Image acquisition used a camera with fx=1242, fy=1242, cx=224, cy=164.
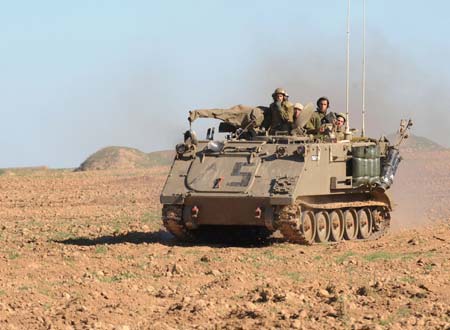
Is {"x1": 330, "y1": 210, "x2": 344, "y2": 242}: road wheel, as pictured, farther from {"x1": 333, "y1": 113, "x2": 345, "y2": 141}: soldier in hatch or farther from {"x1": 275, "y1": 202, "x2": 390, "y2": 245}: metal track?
{"x1": 333, "y1": 113, "x2": 345, "y2": 141}: soldier in hatch

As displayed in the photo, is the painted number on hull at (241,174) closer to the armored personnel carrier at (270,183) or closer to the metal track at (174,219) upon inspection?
the armored personnel carrier at (270,183)

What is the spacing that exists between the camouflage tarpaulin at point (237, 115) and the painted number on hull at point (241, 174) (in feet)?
5.99

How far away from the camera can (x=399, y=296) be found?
1376cm

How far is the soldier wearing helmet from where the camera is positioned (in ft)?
75.7

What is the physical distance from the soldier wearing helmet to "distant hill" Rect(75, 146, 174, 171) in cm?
3834

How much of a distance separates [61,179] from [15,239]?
83.5 feet

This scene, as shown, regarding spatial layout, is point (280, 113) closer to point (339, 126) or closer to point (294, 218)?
point (339, 126)

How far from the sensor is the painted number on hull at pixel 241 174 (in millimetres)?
21062

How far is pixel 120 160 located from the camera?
2485 inches

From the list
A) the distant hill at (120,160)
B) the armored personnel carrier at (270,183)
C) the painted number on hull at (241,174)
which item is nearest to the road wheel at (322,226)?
the armored personnel carrier at (270,183)

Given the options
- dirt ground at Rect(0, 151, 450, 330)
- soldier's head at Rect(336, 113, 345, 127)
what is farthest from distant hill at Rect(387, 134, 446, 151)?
soldier's head at Rect(336, 113, 345, 127)

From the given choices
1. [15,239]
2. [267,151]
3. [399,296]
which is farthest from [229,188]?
[399,296]

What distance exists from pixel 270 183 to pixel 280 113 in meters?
2.48

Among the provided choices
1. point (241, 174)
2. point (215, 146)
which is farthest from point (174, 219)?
point (215, 146)
